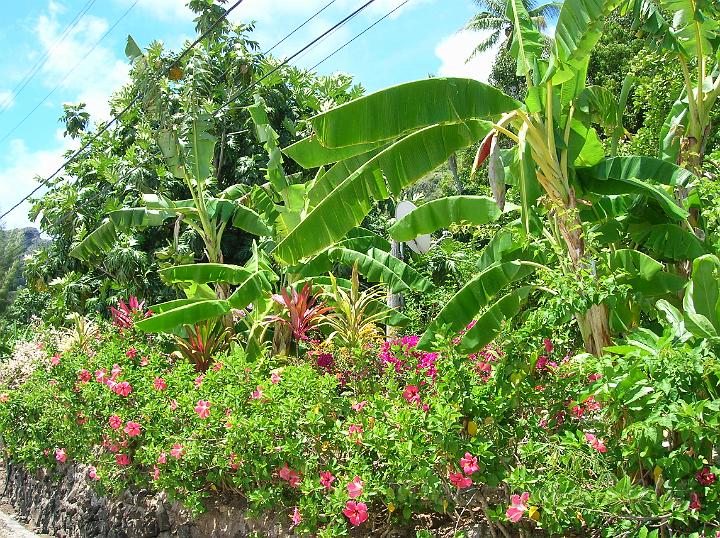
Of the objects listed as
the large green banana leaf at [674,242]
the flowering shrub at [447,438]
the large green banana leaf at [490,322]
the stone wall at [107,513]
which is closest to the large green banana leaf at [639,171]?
the large green banana leaf at [674,242]

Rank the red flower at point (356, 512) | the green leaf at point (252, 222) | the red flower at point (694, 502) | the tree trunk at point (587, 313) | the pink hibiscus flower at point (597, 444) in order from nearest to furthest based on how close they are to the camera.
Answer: the red flower at point (694, 502) < the pink hibiscus flower at point (597, 444) < the red flower at point (356, 512) < the tree trunk at point (587, 313) < the green leaf at point (252, 222)

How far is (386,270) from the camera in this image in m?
8.38

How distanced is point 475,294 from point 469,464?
2.17m

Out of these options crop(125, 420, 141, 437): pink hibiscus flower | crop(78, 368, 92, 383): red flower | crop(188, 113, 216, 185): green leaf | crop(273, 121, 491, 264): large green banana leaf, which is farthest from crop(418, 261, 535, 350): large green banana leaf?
crop(188, 113, 216, 185): green leaf

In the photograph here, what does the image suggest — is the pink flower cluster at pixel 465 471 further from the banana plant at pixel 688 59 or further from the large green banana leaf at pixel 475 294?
the banana plant at pixel 688 59

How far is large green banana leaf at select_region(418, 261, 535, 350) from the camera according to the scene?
18.5 feet

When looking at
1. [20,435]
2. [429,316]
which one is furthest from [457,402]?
[20,435]

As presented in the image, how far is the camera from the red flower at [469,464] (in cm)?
375

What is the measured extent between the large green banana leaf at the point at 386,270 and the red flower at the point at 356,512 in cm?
439

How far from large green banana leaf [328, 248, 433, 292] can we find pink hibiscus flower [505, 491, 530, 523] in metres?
4.83

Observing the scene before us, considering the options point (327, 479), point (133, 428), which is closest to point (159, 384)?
point (133, 428)

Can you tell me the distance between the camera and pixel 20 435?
357 inches

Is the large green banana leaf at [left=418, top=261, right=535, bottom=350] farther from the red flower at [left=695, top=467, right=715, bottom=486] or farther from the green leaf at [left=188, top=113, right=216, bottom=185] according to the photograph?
the green leaf at [left=188, top=113, right=216, bottom=185]

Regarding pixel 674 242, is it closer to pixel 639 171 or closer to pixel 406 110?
pixel 639 171
